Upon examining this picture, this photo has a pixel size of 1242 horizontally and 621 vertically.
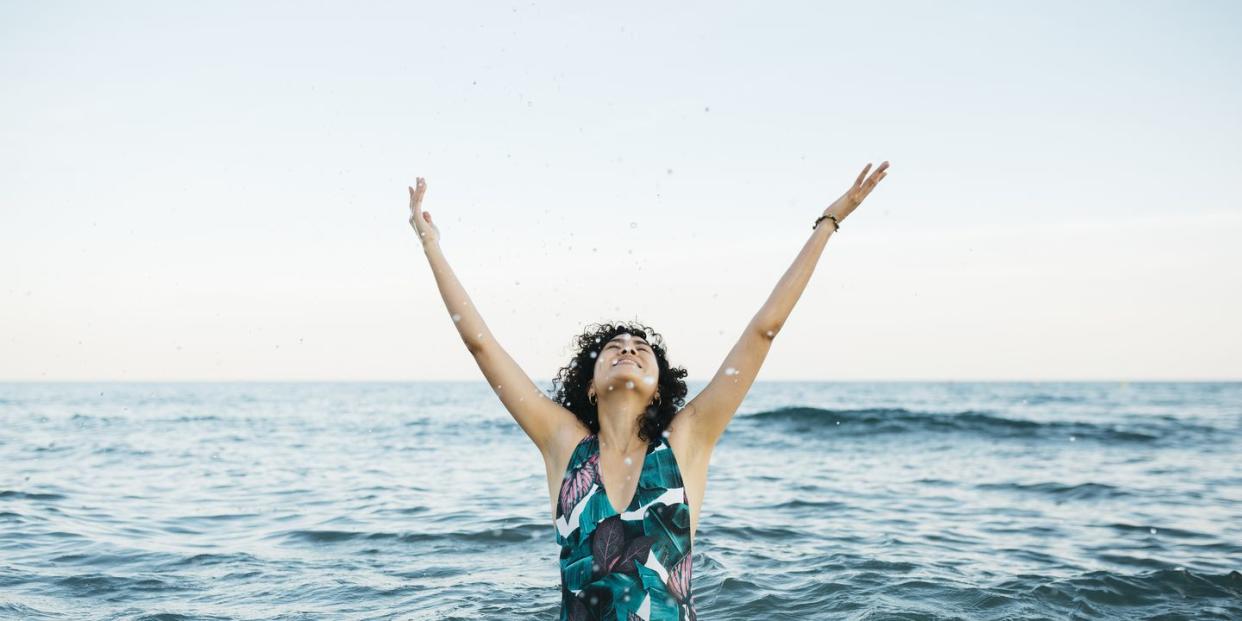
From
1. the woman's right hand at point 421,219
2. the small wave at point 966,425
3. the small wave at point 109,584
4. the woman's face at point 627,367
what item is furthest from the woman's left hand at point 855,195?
the small wave at point 966,425

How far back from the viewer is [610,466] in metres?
3.90

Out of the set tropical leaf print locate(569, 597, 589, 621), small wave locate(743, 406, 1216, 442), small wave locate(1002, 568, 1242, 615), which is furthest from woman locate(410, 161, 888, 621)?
small wave locate(743, 406, 1216, 442)

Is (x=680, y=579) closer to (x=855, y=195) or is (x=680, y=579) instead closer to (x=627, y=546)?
(x=627, y=546)

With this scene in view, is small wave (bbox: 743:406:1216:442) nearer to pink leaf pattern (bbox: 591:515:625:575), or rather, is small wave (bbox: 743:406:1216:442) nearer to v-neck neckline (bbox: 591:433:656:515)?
v-neck neckline (bbox: 591:433:656:515)

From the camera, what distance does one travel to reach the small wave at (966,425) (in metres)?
27.1

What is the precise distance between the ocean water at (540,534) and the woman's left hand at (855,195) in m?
4.05

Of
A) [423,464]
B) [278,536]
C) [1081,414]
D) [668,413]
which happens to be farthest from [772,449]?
[1081,414]

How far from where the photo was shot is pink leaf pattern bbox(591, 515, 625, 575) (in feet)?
11.9

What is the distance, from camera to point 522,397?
404 cm

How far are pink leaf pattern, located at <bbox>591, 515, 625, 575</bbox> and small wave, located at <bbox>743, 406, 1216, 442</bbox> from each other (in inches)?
980

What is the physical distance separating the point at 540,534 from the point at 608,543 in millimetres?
6841

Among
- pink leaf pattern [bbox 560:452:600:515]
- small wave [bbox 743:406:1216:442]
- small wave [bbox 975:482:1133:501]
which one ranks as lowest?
small wave [bbox 743:406:1216:442]

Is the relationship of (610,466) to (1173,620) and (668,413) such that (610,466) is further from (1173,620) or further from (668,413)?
(1173,620)

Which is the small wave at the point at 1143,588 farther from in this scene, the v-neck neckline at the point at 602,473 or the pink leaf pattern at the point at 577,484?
the pink leaf pattern at the point at 577,484
